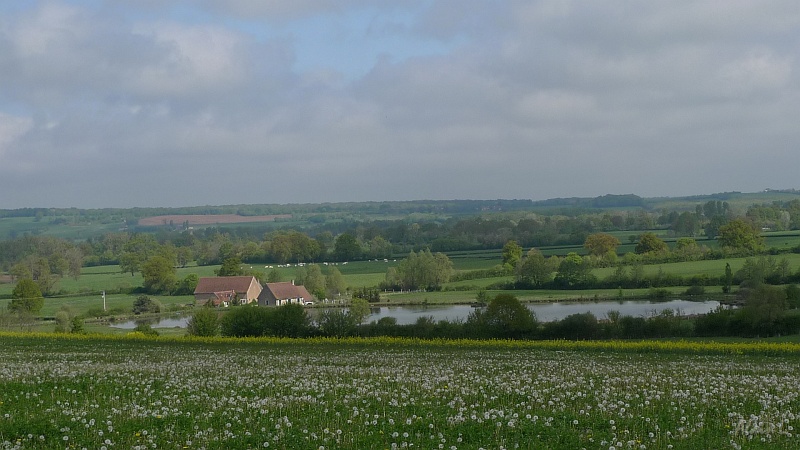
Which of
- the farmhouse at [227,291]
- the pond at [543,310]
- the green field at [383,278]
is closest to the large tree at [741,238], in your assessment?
the green field at [383,278]

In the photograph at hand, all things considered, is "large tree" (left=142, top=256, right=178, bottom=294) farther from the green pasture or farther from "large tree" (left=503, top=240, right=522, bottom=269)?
the green pasture

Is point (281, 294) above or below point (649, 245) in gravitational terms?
below

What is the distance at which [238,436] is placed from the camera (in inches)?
465

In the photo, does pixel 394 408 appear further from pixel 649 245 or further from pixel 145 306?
pixel 649 245

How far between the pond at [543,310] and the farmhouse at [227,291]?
15.4m

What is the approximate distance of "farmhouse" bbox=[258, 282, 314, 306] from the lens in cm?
11754

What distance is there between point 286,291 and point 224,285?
44.3 ft

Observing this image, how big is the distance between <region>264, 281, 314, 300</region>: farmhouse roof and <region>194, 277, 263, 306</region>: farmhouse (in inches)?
215

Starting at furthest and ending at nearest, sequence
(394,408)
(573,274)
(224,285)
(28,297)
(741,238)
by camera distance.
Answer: (741,238) → (224,285) → (573,274) → (28,297) → (394,408)

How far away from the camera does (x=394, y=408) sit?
564 inches

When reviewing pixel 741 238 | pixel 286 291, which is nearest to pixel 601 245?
pixel 741 238

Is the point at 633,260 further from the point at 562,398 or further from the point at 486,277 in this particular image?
the point at 562,398

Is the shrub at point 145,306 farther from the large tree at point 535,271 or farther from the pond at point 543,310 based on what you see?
the large tree at point 535,271

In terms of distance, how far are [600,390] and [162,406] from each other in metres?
9.43
